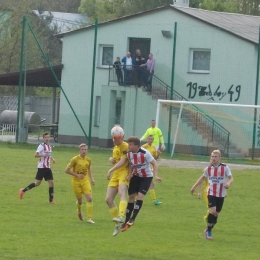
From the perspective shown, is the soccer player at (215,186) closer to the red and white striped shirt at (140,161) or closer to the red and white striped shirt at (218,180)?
the red and white striped shirt at (218,180)

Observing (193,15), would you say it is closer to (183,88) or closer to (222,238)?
(183,88)

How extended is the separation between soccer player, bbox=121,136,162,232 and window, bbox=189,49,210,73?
81.8 ft

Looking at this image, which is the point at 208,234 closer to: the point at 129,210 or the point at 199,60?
the point at 129,210

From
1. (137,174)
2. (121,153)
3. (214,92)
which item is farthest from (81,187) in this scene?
(214,92)

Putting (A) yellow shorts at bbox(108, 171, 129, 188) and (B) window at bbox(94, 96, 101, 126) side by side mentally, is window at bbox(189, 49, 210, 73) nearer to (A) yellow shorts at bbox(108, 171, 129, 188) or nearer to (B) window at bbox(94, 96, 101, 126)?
(B) window at bbox(94, 96, 101, 126)

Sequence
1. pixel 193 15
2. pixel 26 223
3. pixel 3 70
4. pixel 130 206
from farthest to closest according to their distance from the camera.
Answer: pixel 3 70 < pixel 193 15 < pixel 26 223 < pixel 130 206

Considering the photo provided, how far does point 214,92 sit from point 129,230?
77.2 feet

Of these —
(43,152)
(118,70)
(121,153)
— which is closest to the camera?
(121,153)

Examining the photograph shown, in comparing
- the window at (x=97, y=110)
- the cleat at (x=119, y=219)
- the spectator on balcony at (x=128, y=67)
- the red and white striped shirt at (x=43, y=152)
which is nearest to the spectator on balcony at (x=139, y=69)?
the spectator on balcony at (x=128, y=67)

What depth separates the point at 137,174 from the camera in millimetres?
14312

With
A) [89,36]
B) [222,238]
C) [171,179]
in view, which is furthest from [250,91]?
[222,238]

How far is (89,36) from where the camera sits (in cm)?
4169

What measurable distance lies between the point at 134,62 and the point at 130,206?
82.6ft

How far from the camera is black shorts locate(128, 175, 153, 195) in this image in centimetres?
1432
